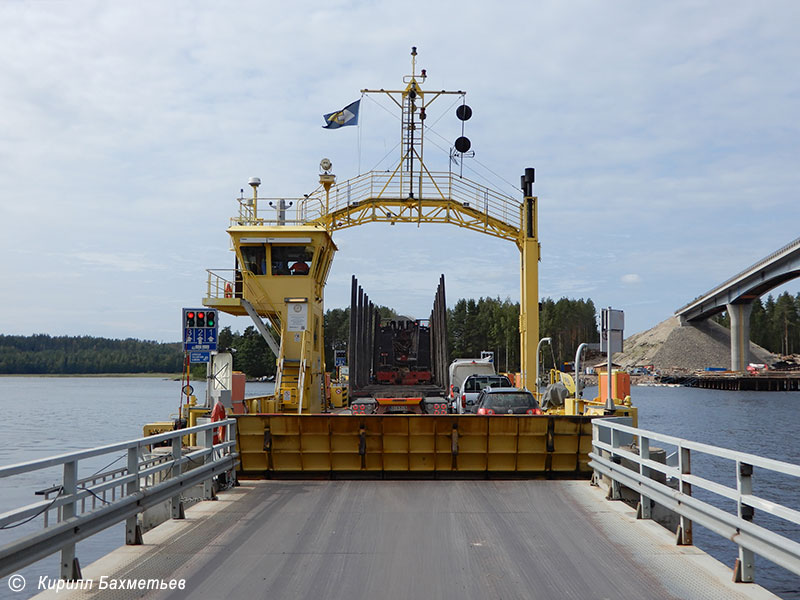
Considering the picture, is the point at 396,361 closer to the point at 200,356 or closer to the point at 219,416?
the point at 200,356

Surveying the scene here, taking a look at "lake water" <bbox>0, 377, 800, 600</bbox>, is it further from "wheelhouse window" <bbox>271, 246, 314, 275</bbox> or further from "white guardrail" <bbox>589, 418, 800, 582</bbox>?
"wheelhouse window" <bbox>271, 246, 314, 275</bbox>

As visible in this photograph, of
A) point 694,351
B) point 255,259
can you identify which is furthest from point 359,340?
point 694,351

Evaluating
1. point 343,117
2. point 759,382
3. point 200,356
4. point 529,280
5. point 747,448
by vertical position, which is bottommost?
point 747,448

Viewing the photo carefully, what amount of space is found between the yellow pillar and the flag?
22.2 ft

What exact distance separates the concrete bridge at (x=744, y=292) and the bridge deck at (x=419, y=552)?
86.6m

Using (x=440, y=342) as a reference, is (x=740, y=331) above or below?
above

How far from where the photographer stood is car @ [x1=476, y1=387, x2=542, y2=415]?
1845 centimetres

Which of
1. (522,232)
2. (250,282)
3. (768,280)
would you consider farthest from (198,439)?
(768,280)

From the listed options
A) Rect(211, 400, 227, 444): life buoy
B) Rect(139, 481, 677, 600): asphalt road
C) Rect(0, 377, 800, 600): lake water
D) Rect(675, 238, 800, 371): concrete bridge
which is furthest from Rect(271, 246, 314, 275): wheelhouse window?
Rect(675, 238, 800, 371): concrete bridge

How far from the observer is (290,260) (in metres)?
24.2

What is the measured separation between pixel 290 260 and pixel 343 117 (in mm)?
6554

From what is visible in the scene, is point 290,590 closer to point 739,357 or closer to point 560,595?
point 560,595

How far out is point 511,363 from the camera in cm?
14875

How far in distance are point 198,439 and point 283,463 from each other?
6.15 feet
